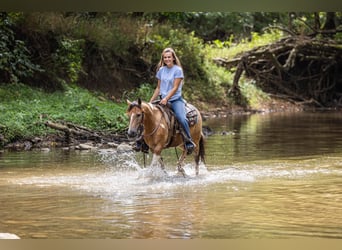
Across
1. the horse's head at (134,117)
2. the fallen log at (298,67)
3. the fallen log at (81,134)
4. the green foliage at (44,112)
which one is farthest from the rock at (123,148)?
the fallen log at (298,67)

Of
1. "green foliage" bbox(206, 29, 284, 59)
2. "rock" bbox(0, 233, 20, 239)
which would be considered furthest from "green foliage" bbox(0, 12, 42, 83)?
"green foliage" bbox(206, 29, 284, 59)

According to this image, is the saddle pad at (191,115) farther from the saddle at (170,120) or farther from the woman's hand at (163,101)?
the woman's hand at (163,101)

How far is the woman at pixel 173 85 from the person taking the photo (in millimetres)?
9109

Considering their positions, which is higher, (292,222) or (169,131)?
(169,131)

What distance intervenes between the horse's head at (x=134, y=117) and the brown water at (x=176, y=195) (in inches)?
22.4

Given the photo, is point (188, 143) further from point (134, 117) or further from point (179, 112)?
point (134, 117)

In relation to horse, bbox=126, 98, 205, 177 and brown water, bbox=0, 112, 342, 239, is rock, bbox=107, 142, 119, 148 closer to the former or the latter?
brown water, bbox=0, 112, 342, 239

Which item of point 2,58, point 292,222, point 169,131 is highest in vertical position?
point 2,58

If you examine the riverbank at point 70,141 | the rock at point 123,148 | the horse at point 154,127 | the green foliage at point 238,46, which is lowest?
the rock at point 123,148

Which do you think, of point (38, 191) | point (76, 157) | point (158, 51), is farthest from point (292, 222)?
point (158, 51)

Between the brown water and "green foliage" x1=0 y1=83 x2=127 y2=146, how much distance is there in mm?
1153
